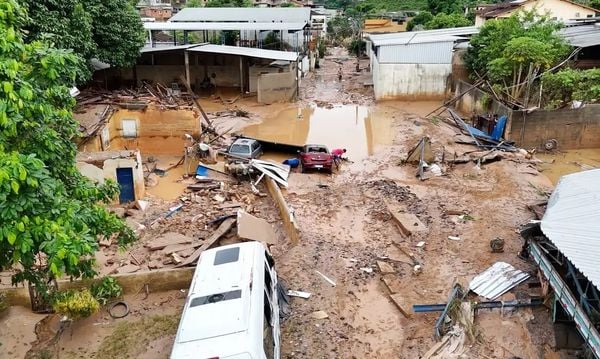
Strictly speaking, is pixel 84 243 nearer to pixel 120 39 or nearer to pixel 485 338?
pixel 485 338

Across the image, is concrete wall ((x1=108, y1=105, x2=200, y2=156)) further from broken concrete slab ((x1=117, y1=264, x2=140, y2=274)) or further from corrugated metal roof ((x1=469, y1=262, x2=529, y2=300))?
corrugated metal roof ((x1=469, y1=262, x2=529, y2=300))

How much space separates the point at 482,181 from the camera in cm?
1905

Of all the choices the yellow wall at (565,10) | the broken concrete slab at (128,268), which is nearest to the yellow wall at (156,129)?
the broken concrete slab at (128,268)

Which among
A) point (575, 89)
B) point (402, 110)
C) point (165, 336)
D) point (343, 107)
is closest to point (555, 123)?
point (575, 89)

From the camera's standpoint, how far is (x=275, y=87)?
33.9m

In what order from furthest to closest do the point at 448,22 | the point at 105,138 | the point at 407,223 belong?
1. the point at 448,22
2. the point at 105,138
3. the point at 407,223

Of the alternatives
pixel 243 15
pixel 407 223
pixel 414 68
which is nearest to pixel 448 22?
pixel 414 68

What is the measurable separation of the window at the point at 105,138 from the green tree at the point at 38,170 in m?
12.8

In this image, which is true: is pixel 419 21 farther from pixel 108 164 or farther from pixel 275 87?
pixel 108 164

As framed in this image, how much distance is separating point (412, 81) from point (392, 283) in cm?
2473

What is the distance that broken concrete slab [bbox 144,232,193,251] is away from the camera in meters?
13.6

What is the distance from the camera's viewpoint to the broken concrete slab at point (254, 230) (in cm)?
1331

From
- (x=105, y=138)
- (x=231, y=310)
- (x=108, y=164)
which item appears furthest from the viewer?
(x=105, y=138)

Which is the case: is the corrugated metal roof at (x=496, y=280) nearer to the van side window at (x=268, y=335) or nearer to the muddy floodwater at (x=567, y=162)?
the van side window at (x=268, y=335)
